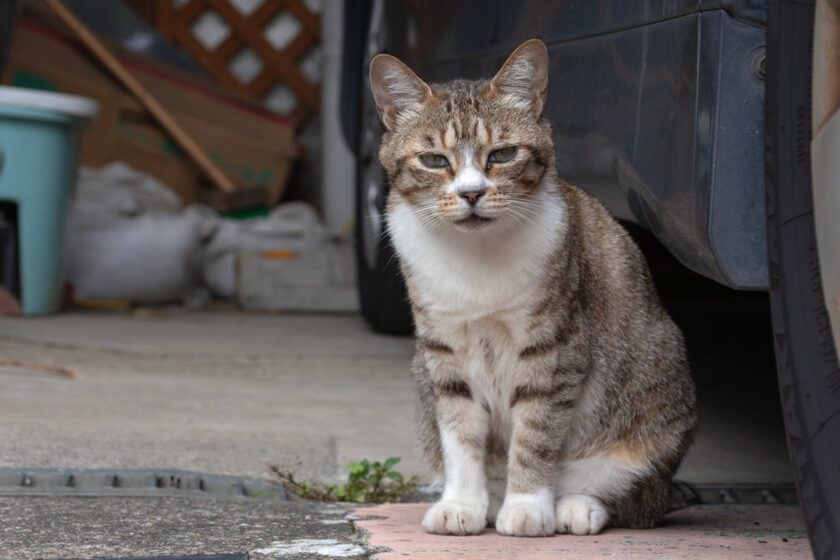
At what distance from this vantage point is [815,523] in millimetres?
1102

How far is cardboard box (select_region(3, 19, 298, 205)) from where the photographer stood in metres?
5.84

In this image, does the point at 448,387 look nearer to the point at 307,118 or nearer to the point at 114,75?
the point at 114,75

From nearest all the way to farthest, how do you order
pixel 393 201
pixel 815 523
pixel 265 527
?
1. pixel 815 523
2. pixel 265 527
3. pixel 393 201

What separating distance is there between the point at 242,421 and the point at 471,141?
1097 mm

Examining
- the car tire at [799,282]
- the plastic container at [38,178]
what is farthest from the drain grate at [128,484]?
the plastic container at [38,178]

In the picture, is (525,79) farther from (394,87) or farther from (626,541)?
(626,541)

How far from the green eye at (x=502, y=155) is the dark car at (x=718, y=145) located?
0.16m

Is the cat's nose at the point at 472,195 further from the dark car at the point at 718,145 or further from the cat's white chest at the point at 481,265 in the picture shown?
the dark car at the point at 718,145

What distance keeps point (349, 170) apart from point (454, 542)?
212 inches

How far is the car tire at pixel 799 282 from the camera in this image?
1124 millimetres

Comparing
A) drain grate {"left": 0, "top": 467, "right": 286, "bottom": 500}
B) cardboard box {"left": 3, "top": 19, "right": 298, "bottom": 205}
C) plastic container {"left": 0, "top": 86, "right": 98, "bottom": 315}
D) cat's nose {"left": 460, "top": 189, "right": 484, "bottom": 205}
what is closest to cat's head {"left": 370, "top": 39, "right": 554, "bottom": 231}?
cat's nose {"left": 460, "top": 189, "right": 484, "bottom": 205}

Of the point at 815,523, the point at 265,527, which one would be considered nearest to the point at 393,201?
the point at 265,527

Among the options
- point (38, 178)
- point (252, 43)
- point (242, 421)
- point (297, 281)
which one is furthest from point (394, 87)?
point (252, 43)

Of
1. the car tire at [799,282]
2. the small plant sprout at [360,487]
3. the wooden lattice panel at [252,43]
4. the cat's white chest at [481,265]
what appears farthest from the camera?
the wooden lattice panel at [252,43]
